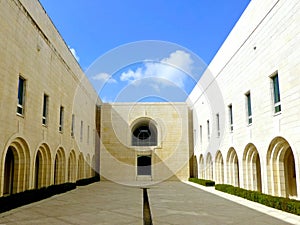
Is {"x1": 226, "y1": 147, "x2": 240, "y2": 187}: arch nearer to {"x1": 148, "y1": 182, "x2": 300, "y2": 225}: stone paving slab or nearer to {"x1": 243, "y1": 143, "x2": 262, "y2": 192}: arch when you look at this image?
{"x1": 243, "y1": 143, "x2": 262, "y2": 192}: arch

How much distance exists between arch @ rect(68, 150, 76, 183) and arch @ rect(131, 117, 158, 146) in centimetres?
1083

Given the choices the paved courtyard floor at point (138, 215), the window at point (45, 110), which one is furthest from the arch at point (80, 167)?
the paved courtyard floor at point (138, 215)

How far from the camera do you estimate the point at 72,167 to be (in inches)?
722

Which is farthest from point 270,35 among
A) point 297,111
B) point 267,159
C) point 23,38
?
point 23,38

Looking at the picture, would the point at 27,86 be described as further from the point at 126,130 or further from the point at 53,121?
the point at 126,130

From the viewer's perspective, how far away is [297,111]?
8.52 meters

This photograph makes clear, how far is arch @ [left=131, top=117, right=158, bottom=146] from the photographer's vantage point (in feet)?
95.9

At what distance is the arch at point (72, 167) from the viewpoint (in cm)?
1802

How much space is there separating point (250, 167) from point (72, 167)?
1073 cm

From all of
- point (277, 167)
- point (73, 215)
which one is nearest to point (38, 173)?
point (73, 215)

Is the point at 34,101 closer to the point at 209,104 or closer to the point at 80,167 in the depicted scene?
the point at 80,167

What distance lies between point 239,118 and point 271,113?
11.4 ft

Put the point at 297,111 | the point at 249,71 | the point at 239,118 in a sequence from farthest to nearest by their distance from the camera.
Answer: the point at 239,118 → the point at 249,71 → the point at 297,111

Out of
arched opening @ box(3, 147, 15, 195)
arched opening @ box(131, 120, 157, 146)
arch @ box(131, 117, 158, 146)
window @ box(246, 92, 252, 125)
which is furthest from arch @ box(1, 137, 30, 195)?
arched opening @ box(131, 120, 157, 146)
